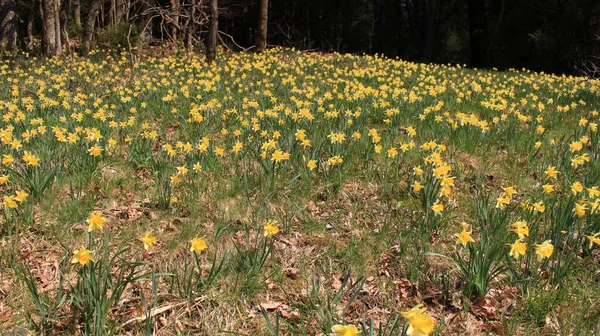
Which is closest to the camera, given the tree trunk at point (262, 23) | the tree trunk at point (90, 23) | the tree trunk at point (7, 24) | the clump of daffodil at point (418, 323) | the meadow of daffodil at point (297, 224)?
the clump of daffodil at point (418, 323)

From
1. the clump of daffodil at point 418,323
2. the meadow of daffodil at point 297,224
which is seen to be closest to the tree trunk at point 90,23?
the meadow of daffodil at point 297,224

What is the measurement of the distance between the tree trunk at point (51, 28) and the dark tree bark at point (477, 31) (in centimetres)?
1725

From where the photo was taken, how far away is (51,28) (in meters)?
11.3

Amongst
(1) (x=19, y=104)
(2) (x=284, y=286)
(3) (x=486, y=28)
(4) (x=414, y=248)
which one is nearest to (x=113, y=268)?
(2) (x=284, y=286)

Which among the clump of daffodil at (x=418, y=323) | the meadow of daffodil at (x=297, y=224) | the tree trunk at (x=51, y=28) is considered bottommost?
the meadow of daffodil at (x=297, y=224)

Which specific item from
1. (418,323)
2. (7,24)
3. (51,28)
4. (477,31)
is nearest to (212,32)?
(51,28)

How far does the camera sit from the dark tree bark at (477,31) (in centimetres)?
2112

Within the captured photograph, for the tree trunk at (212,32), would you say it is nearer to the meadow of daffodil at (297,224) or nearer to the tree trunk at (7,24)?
the meadow of daffodil at (297,224)

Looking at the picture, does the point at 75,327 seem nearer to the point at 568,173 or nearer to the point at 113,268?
the point at 113,268

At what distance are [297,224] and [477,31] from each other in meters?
20.7

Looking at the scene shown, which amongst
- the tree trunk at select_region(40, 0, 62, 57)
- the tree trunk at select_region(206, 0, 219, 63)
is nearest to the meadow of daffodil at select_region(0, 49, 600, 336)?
the tree trunk at select_region(206, 0, 219, 63)

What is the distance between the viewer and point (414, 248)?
2883 millimetres

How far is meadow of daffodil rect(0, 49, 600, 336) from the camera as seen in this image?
7.55ft

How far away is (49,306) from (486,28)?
22.9 metres
